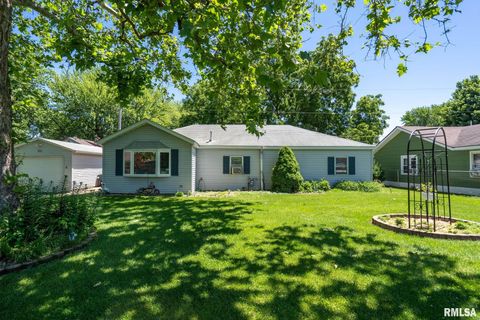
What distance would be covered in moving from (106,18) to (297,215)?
9.06 meters

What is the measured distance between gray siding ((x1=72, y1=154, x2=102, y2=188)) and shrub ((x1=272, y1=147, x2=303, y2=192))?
38.2 ft

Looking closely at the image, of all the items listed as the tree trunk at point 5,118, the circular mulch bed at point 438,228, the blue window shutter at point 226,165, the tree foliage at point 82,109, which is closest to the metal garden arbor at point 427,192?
the circular mulch bed at point 438,228

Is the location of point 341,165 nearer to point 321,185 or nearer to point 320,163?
point 320,163

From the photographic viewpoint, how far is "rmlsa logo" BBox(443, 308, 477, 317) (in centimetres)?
262

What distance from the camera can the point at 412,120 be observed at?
45.6 metres

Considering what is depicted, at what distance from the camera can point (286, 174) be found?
13.2 meters

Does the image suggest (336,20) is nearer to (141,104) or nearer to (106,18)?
(106,18)

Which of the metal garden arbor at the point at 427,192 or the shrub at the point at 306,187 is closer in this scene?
the metal garden arbor at the point at 427,192

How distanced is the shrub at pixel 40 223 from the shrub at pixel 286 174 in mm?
9547

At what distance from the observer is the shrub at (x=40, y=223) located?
3.99 metres

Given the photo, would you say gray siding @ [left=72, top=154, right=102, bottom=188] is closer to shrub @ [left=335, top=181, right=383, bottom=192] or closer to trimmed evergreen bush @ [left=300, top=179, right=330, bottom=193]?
trimmed evergreen bush @ [left=300, top=179, right=330, bottom=193]

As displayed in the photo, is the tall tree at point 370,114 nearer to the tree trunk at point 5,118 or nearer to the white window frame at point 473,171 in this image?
the white window frame at point 473,171

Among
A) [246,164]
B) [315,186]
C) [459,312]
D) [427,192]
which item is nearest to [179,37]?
[459,312]

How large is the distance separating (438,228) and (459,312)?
3.65 m
